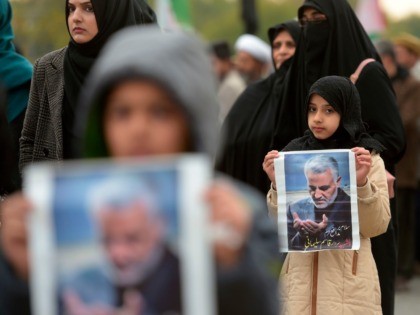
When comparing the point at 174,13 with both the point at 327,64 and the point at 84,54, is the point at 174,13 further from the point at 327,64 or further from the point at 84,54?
the point at 84,54

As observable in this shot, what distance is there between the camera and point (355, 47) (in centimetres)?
788

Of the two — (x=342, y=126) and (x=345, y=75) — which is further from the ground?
(x=345, y=75)

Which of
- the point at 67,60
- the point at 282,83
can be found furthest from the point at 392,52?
the point at 67,60

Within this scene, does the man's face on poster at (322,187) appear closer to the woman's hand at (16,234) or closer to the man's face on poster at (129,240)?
the woman's hand at (16,234)

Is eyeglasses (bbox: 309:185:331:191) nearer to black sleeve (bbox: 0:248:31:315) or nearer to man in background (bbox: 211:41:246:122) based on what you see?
black sleeve (bbox: 0:248:31:315)

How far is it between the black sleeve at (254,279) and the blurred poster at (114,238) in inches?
3.3

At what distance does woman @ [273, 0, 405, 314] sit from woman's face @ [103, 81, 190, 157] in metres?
4.75

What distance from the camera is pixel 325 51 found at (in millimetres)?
7910

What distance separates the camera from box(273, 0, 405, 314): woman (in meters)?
7.38

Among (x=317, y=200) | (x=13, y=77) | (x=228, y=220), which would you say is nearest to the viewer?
(x=228, y=220)

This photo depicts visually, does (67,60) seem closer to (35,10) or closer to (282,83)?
(282,83)

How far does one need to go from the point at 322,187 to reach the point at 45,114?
1.47 m

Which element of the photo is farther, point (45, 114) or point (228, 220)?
point (45, 114)

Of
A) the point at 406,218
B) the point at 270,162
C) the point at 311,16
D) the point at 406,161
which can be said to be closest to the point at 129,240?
the point at 270,162
